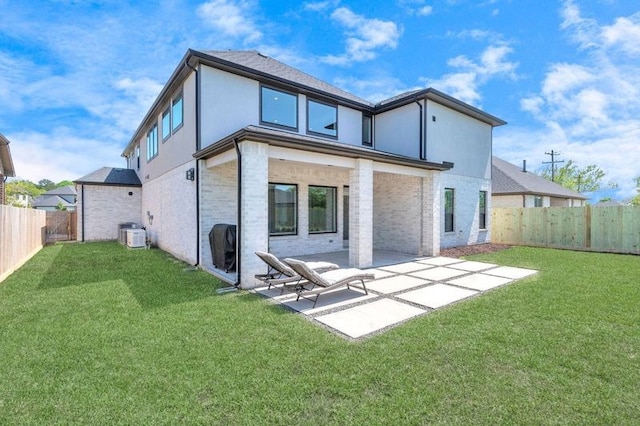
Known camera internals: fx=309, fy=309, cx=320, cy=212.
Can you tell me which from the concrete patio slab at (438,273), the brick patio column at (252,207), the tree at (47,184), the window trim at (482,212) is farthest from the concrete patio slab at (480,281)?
the tree at (47,184)

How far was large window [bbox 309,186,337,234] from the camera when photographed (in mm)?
12156

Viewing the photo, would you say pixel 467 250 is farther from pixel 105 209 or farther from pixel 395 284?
pixel 105 209

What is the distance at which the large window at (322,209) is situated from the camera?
1216 centimetres

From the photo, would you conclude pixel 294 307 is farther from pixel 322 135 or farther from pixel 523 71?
pixel 523 71

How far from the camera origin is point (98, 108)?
2102 cm

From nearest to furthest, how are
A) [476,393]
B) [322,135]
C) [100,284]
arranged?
[476,393] < [100,284] < [322,135]

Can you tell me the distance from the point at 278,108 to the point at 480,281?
821cm

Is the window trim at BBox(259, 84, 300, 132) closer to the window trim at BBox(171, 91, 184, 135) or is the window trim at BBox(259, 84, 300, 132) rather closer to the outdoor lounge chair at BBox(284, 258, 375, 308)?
the window trim at BBox(171, 91, 184, 135)

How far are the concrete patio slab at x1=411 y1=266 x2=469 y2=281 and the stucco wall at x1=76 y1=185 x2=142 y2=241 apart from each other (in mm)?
16674

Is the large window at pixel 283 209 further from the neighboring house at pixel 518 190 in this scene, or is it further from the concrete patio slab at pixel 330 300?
the neighboring house at pixel 518 190

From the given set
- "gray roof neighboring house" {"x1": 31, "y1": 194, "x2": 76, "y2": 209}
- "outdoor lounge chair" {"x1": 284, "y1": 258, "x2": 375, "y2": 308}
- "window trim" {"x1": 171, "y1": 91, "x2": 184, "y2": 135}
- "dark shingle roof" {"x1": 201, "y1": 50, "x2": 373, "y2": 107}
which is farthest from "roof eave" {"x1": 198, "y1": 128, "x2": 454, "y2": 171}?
"gray roof neighboring house" {"x1": 31, "y1": 194, "x2": 76, "y2": 209}

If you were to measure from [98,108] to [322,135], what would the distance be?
18.2 meters

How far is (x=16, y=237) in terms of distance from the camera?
9.50 m

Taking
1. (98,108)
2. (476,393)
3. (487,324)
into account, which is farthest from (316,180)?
(98,108)
